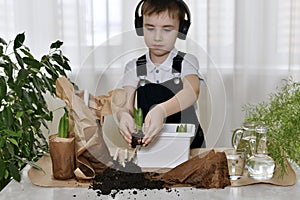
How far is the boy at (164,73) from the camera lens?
4.44 feet

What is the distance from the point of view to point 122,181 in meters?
1.25

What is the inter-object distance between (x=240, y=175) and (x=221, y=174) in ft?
0.21

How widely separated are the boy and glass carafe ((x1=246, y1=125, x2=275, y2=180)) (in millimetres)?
162

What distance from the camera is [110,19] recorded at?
217 cm

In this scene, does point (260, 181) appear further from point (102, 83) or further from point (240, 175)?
point (102, 83)

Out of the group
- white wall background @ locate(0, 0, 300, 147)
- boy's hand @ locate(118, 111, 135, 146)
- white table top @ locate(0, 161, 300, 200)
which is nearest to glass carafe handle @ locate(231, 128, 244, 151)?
white table top @ locate(0, 161, 300, 200)

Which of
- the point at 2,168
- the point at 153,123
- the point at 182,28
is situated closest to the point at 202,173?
the point at 153,123

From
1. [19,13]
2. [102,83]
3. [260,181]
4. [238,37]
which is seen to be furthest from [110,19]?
[260,181]

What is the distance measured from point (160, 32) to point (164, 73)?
102 mm

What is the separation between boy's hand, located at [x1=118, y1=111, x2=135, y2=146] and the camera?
1299mm

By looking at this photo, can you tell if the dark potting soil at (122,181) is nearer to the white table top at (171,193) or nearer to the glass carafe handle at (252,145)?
the white table top at (171,193)

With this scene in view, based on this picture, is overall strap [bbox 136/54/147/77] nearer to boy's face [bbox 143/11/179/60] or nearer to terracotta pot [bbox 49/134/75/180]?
boy's face [bbox 143/11/179/60]

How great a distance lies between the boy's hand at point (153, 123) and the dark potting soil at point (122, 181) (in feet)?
0.23

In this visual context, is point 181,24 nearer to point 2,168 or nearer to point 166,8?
point 166,8
